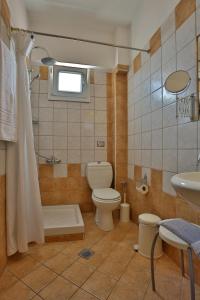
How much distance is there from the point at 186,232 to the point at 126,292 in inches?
24.1

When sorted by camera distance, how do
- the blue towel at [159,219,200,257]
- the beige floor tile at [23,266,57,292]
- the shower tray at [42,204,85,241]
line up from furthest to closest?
1. the shower tray at [42,204,85,241]
2. the beige floor tile at [23,266,57,292]
3. the blue towel at [159,219,200,257]

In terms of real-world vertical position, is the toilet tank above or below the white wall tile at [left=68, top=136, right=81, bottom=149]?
below

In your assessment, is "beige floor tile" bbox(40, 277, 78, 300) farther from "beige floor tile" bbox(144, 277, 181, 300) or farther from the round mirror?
the round mirror

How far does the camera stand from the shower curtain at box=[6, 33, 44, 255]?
1.50 m

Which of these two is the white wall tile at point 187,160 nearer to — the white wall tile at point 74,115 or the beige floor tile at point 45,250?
the beige floor tile at point 45,250

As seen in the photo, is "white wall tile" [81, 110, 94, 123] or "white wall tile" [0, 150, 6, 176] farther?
"white wall tile" [81, 110, 94, 123]

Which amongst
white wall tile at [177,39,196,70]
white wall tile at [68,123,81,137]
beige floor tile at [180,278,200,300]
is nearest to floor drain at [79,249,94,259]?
beige floor tile at [180,278,200,300]

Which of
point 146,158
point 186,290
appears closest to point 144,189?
point 146,158

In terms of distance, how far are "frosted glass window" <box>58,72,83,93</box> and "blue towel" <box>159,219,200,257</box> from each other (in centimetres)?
217

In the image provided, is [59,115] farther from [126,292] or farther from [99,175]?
[126,292]

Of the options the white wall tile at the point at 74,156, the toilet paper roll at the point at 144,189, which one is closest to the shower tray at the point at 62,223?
the white wall tile at the point at 74,156

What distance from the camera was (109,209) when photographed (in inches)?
79.4

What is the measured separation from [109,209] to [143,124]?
42.7 inches

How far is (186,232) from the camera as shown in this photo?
104 cm
